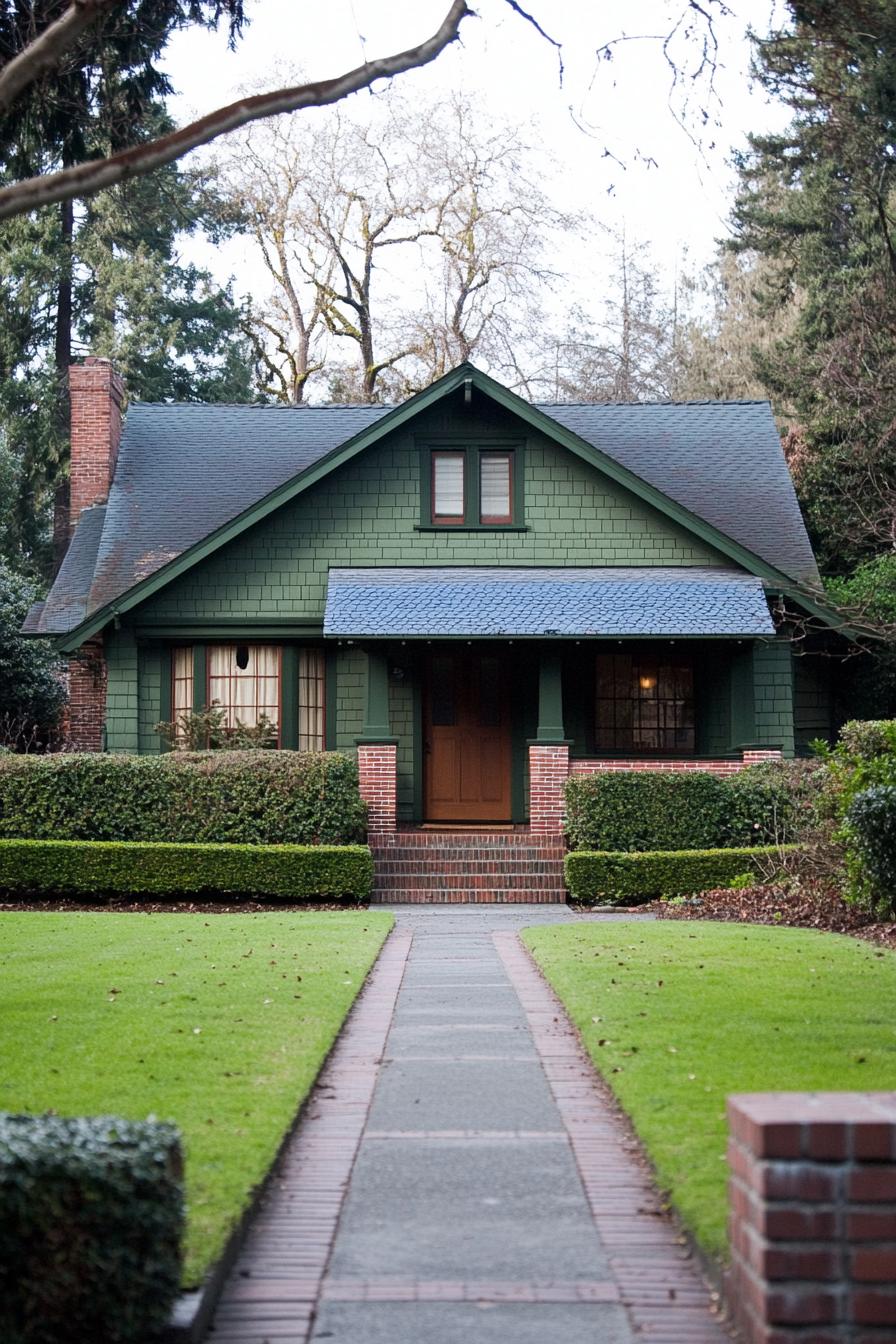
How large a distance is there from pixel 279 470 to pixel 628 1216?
20.9 m

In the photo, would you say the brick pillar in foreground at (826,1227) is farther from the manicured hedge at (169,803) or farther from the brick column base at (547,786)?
the brick column base at (547,786)

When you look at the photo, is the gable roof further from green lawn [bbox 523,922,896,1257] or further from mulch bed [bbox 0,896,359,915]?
green lawn [bbox 523,922,896,1257]

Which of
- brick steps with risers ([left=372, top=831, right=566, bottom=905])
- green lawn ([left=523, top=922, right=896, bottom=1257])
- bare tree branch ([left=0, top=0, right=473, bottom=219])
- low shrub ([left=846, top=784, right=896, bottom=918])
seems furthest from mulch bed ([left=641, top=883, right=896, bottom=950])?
bare tree branch ([left=0, top=0, right=473, bottom=219])

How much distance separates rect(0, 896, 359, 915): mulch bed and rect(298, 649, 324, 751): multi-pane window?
182 inches

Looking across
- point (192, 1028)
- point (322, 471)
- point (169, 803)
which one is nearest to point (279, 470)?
point (322, 471)

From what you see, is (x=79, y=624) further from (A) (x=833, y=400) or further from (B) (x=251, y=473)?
(A) (x=833, y=400)

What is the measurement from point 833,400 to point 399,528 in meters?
8.70

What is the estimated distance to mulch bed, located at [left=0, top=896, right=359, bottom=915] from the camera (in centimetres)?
1751

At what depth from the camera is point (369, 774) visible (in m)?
20.4

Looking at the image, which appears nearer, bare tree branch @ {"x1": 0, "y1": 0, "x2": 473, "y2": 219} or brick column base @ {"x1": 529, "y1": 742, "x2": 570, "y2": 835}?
bare tree branch @ {"x1": 0, "y1": 0, "x2": 473, "y2": 219}

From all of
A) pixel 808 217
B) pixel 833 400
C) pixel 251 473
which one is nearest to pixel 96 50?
pixel 251 473

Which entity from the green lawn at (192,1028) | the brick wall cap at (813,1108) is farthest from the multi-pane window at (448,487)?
the brick wall cap at (813,1108)

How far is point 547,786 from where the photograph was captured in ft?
66.6

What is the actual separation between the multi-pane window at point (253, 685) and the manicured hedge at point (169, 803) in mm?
3381
